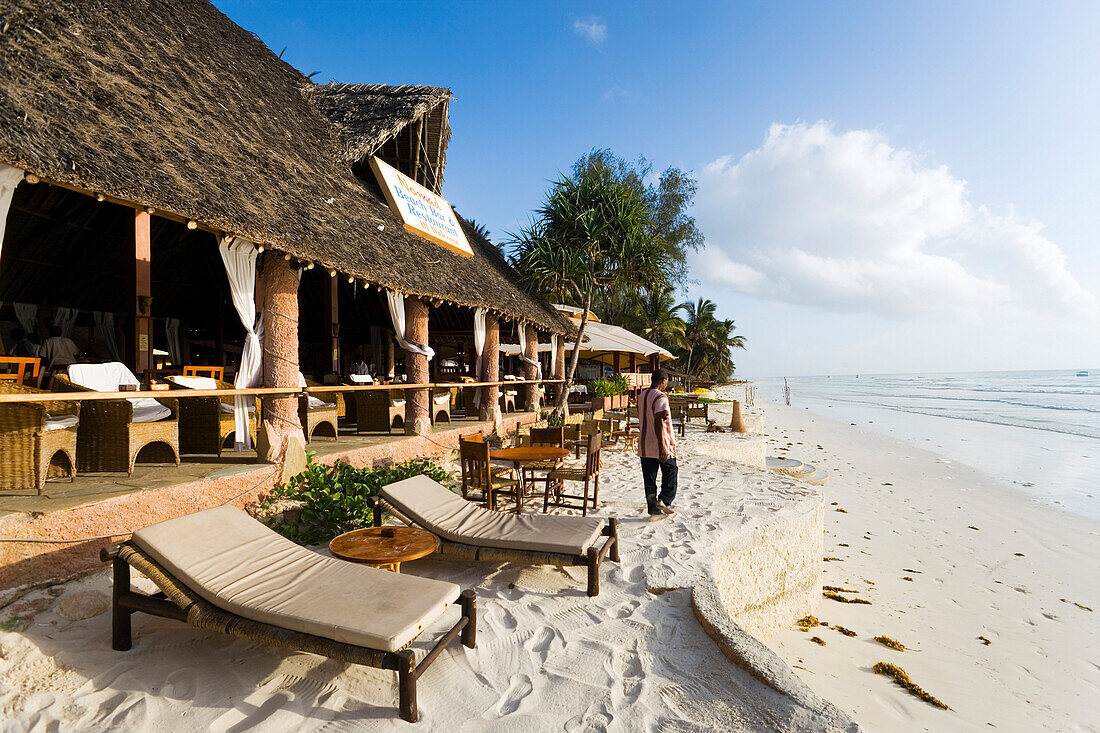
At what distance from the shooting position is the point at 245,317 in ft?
18.5

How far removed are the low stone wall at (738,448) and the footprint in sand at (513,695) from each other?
346 inches

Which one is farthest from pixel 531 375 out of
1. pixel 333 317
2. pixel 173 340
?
pixel 173 340

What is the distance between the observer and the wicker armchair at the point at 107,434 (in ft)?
15.3

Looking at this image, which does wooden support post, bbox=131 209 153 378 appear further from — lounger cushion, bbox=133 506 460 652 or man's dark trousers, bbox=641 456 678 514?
man's dark trousers, bbox=641 456 678 514

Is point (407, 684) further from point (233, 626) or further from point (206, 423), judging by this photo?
point (206, 423)

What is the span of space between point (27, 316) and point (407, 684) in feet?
36.0

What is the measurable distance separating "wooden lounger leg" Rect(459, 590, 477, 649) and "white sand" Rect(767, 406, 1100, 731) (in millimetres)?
2791

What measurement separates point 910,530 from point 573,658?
8.42m

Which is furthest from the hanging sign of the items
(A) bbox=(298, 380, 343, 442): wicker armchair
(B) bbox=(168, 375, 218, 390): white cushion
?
(B) bbox=(168, 375, 218, 390): white cushion

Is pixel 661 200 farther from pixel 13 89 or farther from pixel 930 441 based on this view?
pixel 13 89

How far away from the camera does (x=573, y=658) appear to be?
3.18 m

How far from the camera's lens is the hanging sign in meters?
9.68

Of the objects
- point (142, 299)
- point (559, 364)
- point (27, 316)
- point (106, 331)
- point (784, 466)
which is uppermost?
point (27, 316)

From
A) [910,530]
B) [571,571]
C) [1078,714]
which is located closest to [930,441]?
A: [910,530]
